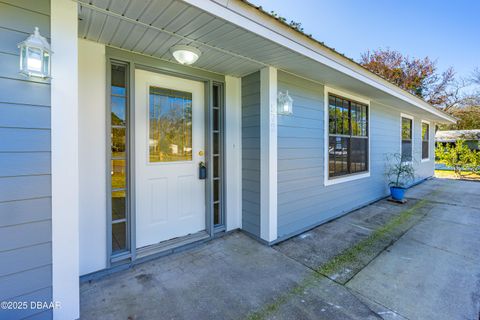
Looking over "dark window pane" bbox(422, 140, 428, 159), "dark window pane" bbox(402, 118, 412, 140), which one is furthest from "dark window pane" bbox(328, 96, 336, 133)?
"dark window pane" bbox(422, 140, 428, 159)

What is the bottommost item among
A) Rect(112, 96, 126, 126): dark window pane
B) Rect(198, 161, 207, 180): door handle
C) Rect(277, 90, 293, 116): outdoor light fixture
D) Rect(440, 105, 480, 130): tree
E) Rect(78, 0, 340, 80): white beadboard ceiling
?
Rect(198, 161, 207, 180): door handle

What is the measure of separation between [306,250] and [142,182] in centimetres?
220

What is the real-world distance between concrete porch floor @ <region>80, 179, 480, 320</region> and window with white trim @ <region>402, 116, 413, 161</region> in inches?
146

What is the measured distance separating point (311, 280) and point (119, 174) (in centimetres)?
226

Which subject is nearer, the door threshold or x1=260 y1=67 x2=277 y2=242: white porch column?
the door threshold

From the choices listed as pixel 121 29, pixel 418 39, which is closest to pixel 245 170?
pixel 121 29

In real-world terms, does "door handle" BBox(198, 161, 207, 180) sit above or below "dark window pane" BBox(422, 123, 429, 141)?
below

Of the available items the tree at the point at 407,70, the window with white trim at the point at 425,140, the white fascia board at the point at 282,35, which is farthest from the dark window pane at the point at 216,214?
the tree at the point at 407,70

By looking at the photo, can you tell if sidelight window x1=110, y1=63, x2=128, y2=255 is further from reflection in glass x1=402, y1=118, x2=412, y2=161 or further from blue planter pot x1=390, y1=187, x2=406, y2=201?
reflection in glass x1=402, y1=118, x2=412, y2=161

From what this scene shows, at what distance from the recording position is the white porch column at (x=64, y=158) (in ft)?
5.07

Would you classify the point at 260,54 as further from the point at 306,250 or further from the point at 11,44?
the point at 306,250

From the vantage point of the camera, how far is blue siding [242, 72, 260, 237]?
3.06m

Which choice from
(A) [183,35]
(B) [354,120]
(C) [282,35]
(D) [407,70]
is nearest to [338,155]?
(B) [354,120]

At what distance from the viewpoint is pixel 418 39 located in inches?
480
